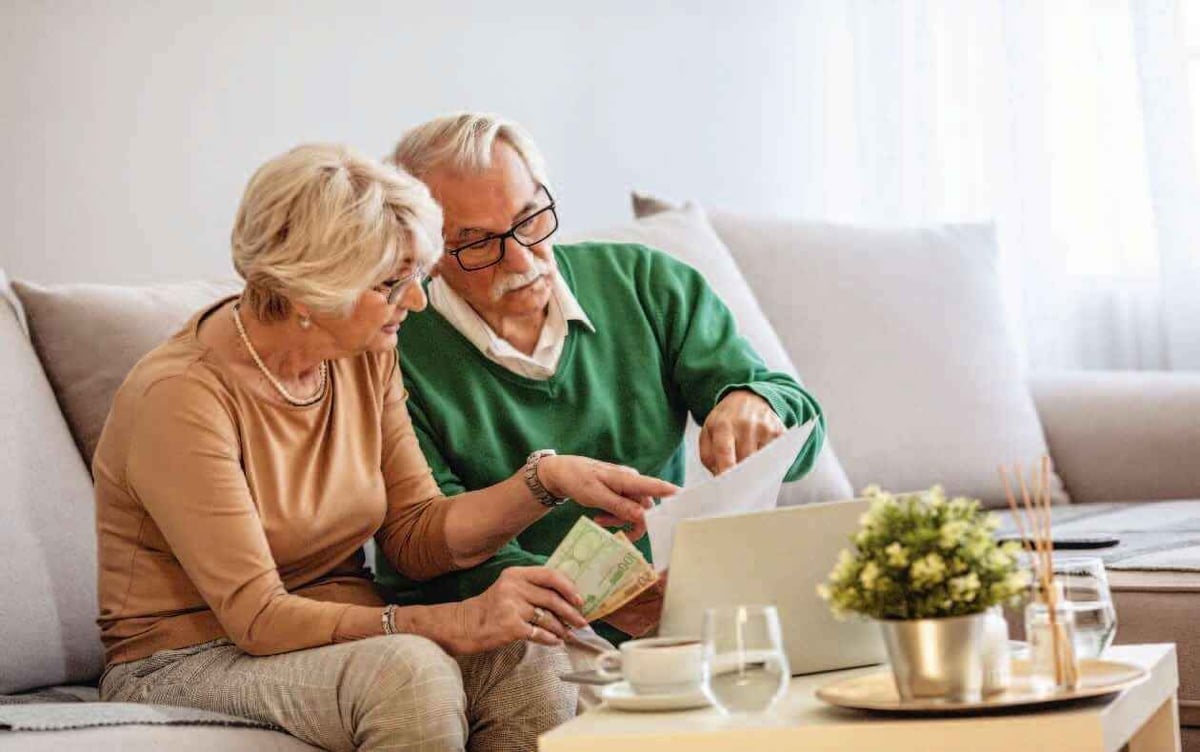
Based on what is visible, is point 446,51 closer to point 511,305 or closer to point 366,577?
point 511,305

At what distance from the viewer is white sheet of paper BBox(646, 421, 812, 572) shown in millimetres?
1396

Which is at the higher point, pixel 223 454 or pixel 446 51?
pixel 446 51

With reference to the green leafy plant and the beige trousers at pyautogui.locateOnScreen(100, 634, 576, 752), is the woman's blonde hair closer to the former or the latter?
the beige trousers at pyautogui.locateOnScreen(100, 634, 576, 752)

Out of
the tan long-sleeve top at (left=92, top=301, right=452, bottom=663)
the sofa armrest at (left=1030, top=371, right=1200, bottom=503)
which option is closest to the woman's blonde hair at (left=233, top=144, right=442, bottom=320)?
the tan long-sleeve top at (left=92, top=301, right=452, bottom=663)

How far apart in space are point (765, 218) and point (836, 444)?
0.43 meters

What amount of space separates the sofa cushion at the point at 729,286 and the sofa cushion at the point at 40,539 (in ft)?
2.76

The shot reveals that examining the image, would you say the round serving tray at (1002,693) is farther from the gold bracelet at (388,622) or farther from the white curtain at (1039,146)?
the white curtain at (1039,146)

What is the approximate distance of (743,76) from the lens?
3.50m

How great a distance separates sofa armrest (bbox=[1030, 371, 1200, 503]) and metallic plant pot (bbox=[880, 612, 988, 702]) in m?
1.69

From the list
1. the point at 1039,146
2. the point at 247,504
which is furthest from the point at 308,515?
the point at 1039,146

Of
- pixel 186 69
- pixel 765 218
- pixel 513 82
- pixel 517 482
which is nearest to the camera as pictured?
pixel 517 482

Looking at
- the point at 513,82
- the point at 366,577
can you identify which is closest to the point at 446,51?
the point at 513,82

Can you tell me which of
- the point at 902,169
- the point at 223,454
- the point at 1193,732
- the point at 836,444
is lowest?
the point at 1193,732

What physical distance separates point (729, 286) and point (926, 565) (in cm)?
143
